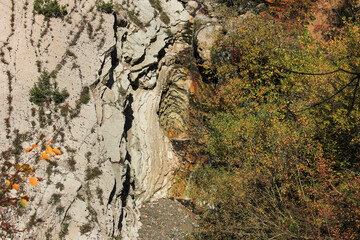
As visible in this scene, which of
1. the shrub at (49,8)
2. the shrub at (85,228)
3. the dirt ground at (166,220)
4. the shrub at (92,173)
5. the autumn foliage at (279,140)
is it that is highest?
the shrub at (49,8)

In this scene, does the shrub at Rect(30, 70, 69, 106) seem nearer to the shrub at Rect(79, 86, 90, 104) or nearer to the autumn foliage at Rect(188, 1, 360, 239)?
the shrub at Rect(79, 86, 90, 104)

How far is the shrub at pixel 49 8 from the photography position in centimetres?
1021

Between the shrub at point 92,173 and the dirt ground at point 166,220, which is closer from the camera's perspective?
the shrub at point 92,173

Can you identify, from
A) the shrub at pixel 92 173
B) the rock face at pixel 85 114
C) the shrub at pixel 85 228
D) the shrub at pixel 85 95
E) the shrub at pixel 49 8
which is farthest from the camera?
the shrub at pixel 49 8

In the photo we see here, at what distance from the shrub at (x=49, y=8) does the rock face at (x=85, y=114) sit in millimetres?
244

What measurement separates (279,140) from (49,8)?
31.2ft

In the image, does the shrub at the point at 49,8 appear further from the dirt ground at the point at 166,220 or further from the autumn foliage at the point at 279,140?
the dirt ground at the point at 166,220

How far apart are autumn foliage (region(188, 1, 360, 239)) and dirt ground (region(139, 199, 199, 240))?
2.66ft

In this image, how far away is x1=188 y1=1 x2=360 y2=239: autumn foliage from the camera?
326 inches

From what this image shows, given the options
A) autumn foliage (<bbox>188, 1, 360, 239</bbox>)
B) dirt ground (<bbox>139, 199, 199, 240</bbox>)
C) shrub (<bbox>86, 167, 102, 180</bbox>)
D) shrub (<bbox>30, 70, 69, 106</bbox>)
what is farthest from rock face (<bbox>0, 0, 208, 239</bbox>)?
autumn foliage (<bbox>188, 1, 360, 239</bbox>)

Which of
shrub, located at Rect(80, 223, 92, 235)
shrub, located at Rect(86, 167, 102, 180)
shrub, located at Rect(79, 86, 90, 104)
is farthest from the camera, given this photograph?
shrub, located at Rect(79, 86, 90, 104)

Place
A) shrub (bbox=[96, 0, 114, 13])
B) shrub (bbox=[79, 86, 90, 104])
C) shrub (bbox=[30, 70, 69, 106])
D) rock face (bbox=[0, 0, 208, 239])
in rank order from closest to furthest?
rock face (bbox=[0, 0, 208, 239])
shrub (bbox=[30, 70, 69, 106])
shrub (bbox=[79, 86, 90, 104])
shrub (bbox=[96, 0, 114, 13])

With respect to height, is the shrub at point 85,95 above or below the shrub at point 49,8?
below

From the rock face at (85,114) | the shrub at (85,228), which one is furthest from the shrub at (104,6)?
the shrub at (85,228)
